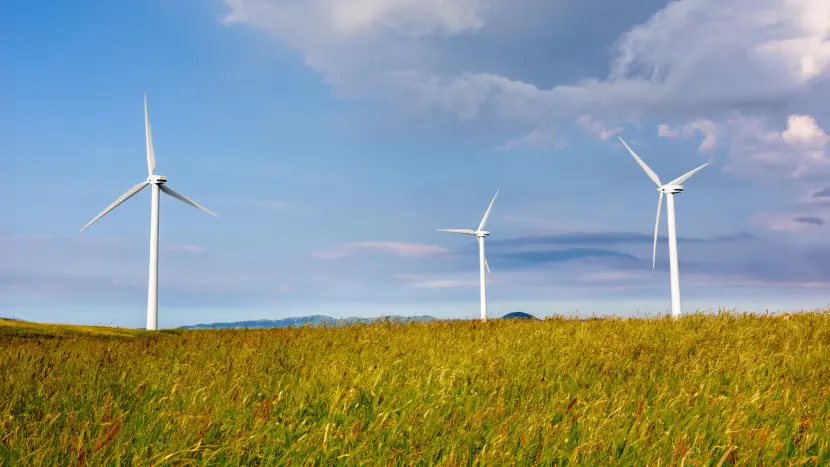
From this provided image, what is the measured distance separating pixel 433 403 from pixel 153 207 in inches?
1387

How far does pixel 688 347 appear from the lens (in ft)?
33.7

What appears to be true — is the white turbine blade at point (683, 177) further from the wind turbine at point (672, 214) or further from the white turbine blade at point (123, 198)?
the white turbine blade at point (123, 198)

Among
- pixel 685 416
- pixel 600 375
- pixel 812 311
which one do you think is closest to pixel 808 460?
pixel 685 416

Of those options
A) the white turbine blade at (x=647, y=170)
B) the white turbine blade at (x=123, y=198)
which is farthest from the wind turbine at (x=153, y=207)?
the white turbine blade at (x=647, y=170)

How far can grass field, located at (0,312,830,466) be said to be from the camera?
456 centimetres

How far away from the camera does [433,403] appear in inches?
229

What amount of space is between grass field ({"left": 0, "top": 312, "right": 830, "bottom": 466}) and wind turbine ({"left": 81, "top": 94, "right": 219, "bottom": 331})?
27004 millimetres

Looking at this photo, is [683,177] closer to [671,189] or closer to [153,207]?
[671,189]

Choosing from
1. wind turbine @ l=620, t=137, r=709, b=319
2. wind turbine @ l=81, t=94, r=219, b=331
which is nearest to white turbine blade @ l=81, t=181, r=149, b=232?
wind turbine @ l=81, t=94, r=219, b=331

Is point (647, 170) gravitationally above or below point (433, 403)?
above

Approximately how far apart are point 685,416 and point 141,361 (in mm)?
7404

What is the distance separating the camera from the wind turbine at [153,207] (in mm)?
35938

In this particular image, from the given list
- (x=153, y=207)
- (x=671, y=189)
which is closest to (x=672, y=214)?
(x=671, y=189)

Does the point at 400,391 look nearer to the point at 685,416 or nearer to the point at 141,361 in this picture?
the point at 685,416
